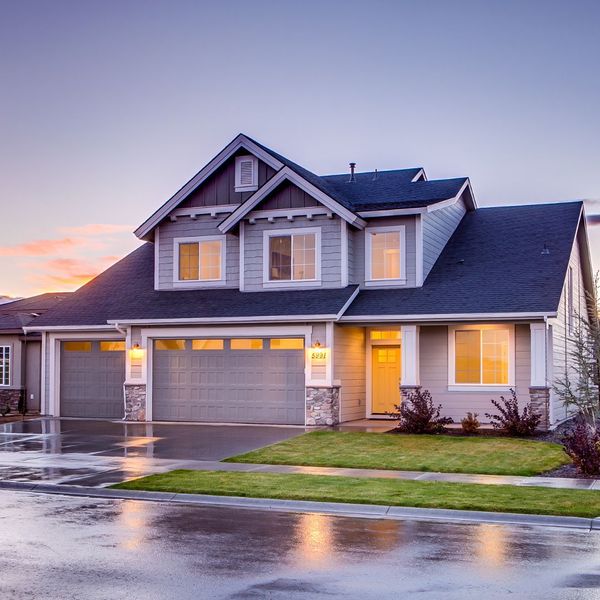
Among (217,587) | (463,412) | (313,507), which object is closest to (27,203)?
(463,412)

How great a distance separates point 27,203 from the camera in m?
32.9

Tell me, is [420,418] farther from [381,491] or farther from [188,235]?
[188,235]

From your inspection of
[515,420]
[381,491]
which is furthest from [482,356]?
[381,491]

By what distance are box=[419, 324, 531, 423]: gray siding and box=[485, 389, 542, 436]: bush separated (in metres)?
1.23

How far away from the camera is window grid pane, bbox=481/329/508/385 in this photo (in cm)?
2380

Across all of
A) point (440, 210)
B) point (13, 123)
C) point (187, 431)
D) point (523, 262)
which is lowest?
point (187, 431)

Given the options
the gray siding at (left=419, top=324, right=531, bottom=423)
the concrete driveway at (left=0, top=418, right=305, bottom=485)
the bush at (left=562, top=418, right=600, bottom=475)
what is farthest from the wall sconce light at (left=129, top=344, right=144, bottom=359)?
the bush at (left=562, top=418, right=600, bottom=475)

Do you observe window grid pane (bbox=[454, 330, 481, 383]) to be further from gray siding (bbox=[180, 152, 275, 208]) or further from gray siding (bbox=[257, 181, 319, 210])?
gray siding (bbox=[180, 152, 275, 208])

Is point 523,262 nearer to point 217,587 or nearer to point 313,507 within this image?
point 313,507

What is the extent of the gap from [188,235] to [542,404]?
501 inches

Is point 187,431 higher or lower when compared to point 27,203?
lower

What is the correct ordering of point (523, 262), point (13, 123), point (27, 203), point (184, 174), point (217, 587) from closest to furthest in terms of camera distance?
point (217, 587)
point (523, 262)
point (13, 123)
point (27, 203)
point (184, 174)

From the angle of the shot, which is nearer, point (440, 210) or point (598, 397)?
point (598, 397)

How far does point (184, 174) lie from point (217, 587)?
38.5 metres
